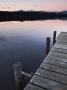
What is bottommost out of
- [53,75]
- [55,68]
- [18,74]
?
[55,68]

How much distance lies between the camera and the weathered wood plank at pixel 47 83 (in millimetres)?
3028

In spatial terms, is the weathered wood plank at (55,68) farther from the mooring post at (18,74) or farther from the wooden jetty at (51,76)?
the mooring post at (18,74)

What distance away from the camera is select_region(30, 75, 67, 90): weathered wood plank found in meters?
3.03

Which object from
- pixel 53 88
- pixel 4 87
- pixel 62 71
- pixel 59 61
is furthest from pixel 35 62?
pixel 53 88

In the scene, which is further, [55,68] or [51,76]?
[55,68]

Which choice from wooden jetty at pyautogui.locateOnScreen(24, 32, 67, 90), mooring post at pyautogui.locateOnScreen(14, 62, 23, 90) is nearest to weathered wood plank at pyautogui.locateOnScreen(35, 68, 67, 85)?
wooden jetty at pyautogui.locateOnScreen(24, 32, 67, 90)

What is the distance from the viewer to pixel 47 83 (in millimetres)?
3148

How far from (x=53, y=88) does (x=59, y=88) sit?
0.11 m

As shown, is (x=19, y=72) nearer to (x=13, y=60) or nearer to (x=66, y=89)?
(x=66, y=89)

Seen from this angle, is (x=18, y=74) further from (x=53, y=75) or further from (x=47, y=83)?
(x=53, y=75)

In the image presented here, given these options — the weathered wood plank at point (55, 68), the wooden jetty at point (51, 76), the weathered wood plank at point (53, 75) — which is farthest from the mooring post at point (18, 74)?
the weathered wood plank at point (55, 68)

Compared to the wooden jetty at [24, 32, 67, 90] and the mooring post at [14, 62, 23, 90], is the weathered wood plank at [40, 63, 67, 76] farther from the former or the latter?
the mooring post at [14, 62, 23, 90]

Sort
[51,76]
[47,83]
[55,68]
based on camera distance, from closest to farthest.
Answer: [47,83]
[51,76]
[55,68]

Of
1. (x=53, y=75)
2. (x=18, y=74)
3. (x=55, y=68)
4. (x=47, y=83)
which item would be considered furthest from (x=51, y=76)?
(x=18, y=74)
